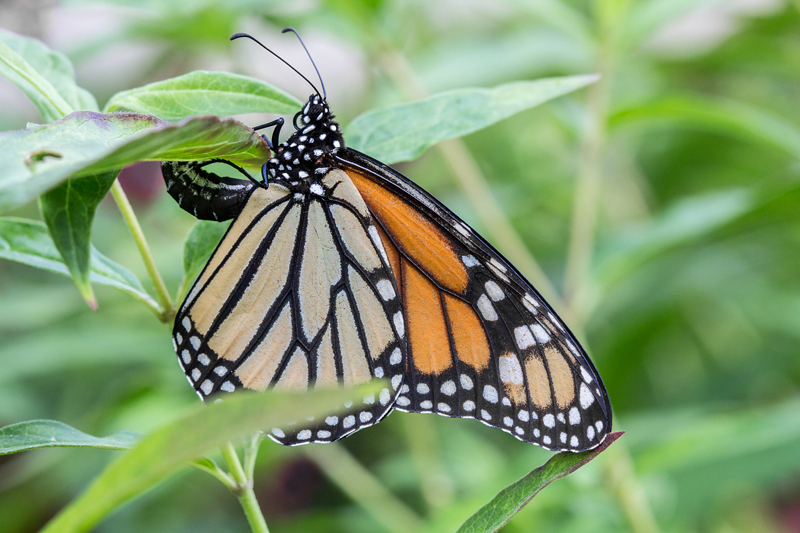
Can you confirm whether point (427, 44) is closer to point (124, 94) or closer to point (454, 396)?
point (454, 396)

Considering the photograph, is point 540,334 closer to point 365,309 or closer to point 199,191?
point 365,309

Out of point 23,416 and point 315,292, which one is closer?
point 315,292

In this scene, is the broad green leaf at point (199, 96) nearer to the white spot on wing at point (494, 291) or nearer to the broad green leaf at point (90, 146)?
the broad green leaf at point (90, 146)

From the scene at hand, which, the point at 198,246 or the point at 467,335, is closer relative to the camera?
the point at 198,246

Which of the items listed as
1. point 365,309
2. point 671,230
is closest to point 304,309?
point 365,309

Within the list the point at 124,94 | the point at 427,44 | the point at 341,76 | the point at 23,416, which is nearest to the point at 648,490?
the point at 124,94

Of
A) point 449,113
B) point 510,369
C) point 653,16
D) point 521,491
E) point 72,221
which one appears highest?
point 653,16
